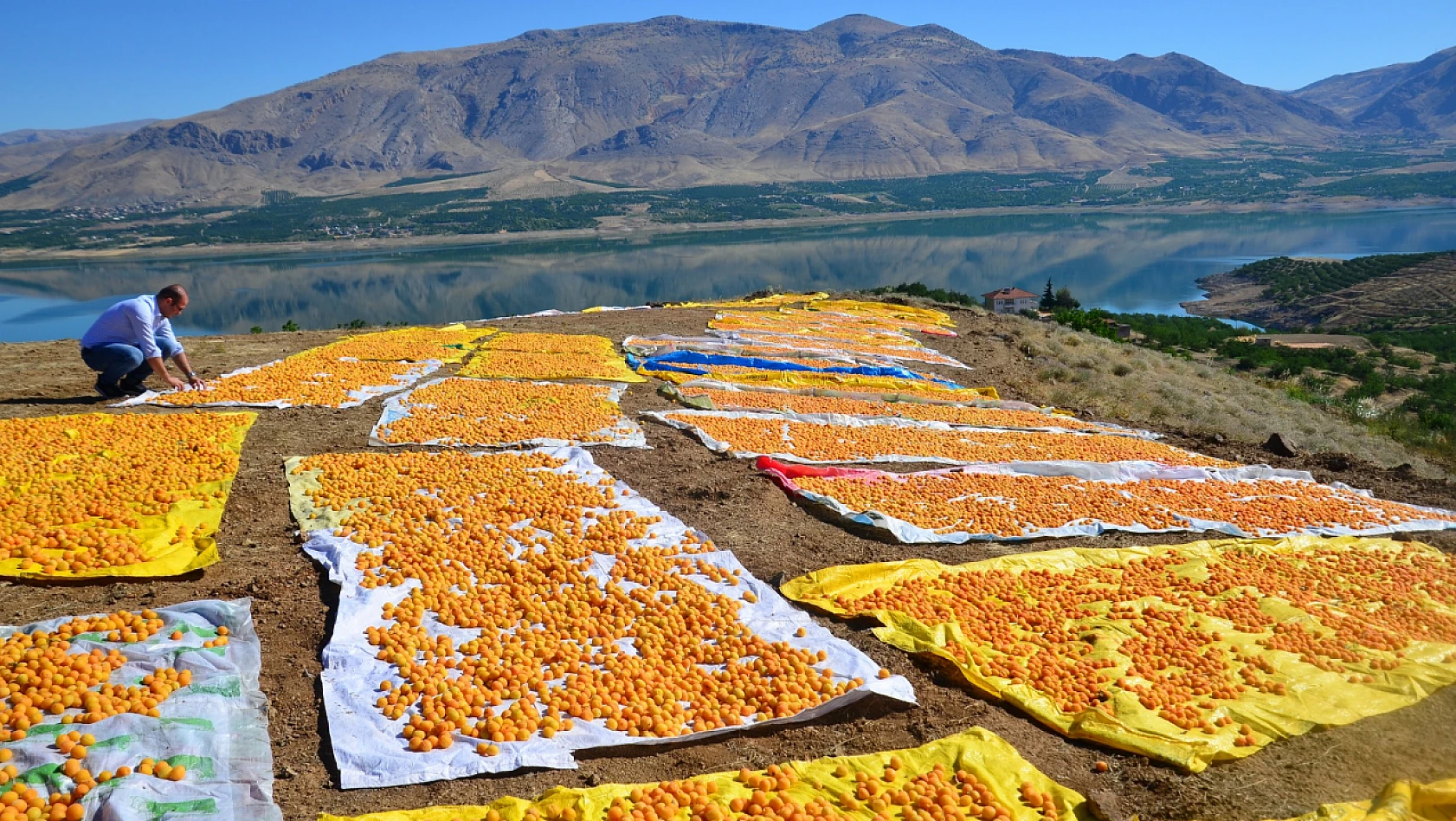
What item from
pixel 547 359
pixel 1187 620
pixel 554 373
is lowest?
pixel 1187 620

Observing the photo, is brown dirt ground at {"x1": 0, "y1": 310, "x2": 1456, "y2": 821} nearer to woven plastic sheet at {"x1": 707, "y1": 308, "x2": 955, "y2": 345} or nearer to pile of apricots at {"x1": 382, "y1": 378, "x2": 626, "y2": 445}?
pile of apricots at {"x1": 382, "y1": 378, "x2": 626, "y2": 445}

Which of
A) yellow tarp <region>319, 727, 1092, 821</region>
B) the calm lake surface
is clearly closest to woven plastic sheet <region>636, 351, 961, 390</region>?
yellow tarp <region>319, 727, 1092, 821</region>

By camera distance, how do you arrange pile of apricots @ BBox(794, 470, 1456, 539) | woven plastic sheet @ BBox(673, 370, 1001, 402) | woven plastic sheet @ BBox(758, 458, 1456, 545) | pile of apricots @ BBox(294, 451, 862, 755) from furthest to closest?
woven plastic sheet @ BBox(673, 370, 1001, 402) < pile of apricots @ BBox(794, 470, 1456, 539) < woven plastic sheet @ BBox(758, 458, 1456, 545) < pile of apricots @ BBox(294, 451, 862, 755)


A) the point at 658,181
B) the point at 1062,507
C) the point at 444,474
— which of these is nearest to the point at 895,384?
the point at 1062,507

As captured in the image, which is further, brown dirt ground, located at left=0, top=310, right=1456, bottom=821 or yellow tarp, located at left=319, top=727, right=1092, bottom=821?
brown dirt ground, located at left=0, top=310, right=1456, bottom=821

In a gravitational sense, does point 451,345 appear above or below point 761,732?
above

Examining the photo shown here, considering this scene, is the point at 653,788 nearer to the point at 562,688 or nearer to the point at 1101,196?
the point at 562,688

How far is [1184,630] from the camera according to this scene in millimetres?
5062

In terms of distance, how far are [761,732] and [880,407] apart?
7.84 meters

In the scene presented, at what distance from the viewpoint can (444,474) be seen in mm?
6871

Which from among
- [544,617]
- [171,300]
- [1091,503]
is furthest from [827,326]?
[544,617]

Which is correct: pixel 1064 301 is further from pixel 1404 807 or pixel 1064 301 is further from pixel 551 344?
pixel 1404 807

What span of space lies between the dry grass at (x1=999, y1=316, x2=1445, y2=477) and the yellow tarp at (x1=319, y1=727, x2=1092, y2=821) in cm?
990

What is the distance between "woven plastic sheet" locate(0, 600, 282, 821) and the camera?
307 cm
